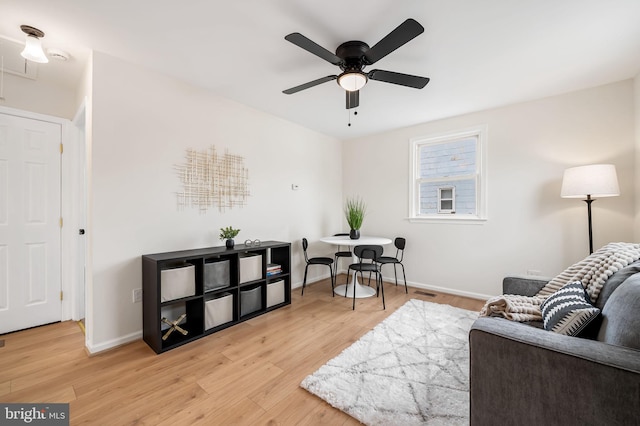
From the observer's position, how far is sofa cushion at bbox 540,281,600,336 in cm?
123

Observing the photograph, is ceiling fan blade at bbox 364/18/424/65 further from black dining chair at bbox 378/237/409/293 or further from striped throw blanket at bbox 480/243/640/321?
black dining chair at bbox 378/237/409/293

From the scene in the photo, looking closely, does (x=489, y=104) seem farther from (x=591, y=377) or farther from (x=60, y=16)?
(x=60, y=16)

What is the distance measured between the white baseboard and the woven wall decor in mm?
1263

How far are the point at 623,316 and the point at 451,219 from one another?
2776 mm

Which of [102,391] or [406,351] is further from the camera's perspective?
[406,351]

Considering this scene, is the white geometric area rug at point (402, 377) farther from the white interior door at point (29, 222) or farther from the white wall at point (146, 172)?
the white interior door at point (29, 222)

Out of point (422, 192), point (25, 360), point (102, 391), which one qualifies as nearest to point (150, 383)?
point (102, 391)

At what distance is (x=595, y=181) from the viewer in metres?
2.50

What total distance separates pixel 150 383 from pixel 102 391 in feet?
0.92

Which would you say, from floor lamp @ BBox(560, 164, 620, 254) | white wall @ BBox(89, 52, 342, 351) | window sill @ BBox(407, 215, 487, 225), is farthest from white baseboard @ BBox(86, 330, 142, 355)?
floor lamp @ BBox(560, 164, 620, 254)

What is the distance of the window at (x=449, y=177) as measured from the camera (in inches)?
143

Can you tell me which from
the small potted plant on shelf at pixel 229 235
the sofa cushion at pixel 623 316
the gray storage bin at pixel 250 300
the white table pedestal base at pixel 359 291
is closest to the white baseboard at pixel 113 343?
the gray storage bin at pixel 250 300

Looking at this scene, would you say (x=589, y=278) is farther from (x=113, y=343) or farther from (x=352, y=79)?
(x=113, y=343)

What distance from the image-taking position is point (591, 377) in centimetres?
95
